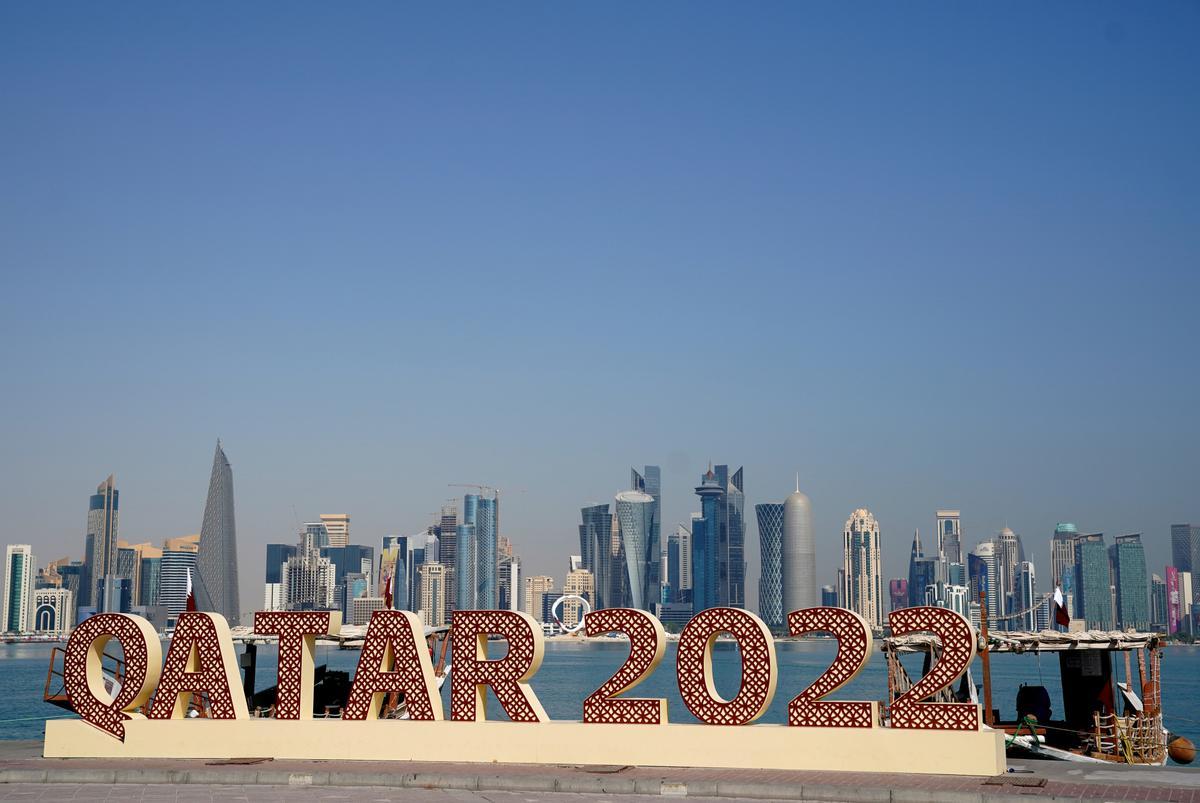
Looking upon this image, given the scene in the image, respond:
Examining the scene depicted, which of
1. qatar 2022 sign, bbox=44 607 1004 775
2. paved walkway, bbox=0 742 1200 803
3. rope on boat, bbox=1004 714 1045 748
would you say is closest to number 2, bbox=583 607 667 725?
qatar 2022 sign, bbox=44 607 1004 775

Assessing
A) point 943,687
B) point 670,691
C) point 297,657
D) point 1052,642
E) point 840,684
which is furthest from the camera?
point 670,691

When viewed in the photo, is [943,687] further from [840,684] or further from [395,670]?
[395,670]

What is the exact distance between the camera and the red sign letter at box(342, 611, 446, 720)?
25875mm

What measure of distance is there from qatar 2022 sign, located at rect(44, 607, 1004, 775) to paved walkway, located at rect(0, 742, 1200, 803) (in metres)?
0.63

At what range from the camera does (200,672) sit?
27.2 metres

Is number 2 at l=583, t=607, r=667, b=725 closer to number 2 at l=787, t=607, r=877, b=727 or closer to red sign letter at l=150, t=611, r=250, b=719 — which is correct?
number 2 at l=787, t=607, r=877, b=727

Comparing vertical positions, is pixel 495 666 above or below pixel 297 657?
below

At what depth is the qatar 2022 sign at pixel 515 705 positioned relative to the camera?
2339 cm

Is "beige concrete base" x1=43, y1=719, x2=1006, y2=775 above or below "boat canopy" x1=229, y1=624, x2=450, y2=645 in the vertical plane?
below

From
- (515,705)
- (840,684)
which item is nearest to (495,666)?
(515,705)

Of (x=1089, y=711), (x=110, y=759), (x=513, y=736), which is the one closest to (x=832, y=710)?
(x=513, y=736)

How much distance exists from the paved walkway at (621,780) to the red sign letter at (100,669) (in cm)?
161

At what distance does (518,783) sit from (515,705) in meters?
3.40

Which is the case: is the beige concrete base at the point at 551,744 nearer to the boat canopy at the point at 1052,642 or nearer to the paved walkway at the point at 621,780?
the paved walkway at the point at 621,780
